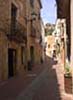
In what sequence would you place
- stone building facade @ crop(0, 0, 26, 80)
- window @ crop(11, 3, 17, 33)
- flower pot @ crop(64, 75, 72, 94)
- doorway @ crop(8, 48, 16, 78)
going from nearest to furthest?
flower pot @ crop(64, 75, 72, 94) < stone building facade @ crop(0, 0, 26, 80) < window @ crop(11, 3, 17, 33) < doorway @ crop(8, 48, 16, 78)

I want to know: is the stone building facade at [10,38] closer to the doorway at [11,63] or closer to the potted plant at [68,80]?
the doorway at [11,63]

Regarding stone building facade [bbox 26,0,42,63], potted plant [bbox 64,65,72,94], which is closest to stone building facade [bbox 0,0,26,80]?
stone building facade [bbox 26,0,42,63]

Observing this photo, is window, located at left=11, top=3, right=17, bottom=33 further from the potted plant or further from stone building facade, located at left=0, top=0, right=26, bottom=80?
the potted plant

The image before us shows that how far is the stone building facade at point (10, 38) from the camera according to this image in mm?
14445

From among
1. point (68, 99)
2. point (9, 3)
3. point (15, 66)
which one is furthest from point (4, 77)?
point (68, 99)

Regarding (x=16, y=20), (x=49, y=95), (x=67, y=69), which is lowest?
(x=49, y=95)

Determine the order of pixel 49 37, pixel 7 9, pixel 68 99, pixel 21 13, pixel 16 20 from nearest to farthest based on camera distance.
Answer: pixel 68 99 → pixel 7 9 → pixel 16 20 → pixel 21 13 → pixel 49 37

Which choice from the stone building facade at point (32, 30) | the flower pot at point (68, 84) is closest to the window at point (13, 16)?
the stone building facade at point (32, 30)

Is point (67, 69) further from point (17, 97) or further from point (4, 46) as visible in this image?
point (4, 46)

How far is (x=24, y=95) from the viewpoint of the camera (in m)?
9.73

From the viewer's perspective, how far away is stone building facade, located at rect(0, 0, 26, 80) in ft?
47.4

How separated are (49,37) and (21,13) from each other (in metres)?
42.4

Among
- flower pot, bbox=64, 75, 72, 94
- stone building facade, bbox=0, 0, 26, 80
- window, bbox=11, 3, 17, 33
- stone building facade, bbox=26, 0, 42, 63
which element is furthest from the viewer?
stone building facade, bbox=26, 0, 42, 63

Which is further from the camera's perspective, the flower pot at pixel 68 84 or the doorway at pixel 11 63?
the doorway at pixel 11 63
